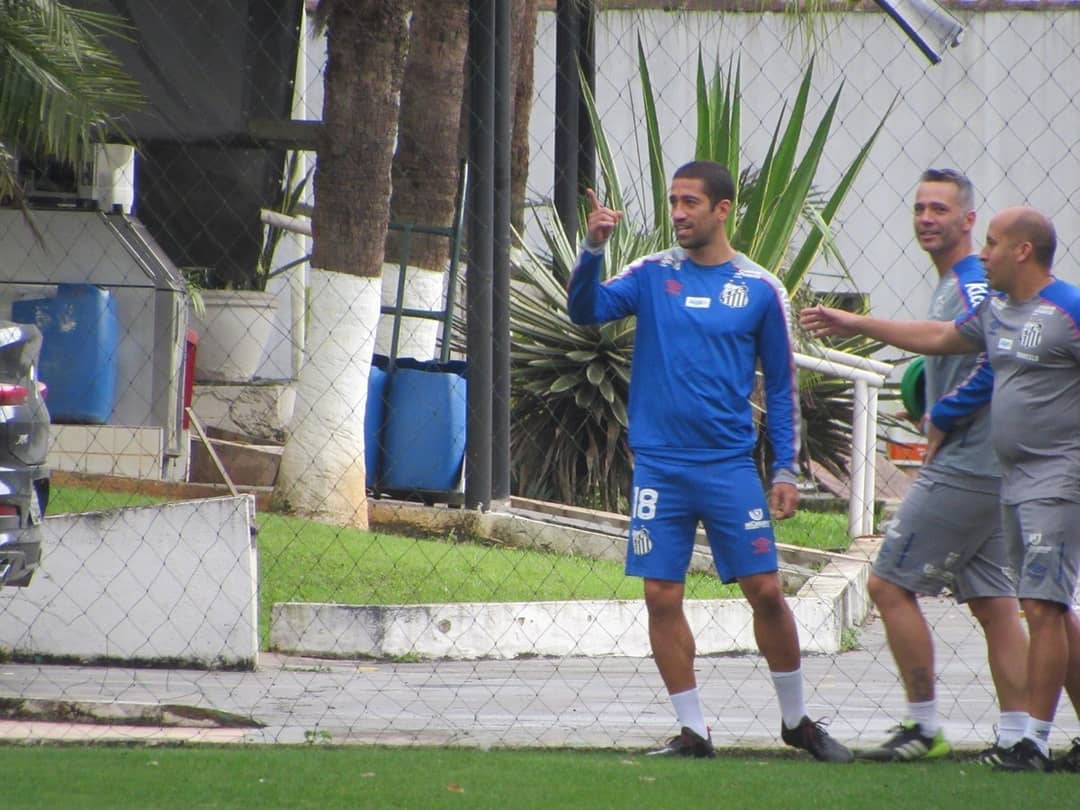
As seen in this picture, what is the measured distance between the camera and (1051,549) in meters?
4.82

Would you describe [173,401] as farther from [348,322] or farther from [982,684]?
[982,684]

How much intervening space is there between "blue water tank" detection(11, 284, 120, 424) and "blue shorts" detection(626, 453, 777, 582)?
582cm

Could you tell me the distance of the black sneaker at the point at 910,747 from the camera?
520 centimetres

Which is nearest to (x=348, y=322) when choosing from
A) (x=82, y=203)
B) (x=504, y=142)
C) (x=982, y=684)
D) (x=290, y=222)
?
(x=504, y=142)

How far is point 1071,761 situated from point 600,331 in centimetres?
736

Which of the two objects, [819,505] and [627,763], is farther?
[819,505]

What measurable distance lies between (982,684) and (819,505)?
22.8 feet

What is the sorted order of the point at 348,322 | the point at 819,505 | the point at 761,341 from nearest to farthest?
the point at 761,341 < the point at 348,322 < the point at 819,505

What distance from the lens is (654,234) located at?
1282cm

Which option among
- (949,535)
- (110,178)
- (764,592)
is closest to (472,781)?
(764,592)

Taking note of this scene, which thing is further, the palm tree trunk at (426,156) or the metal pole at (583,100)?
the metal pole at (583,100)

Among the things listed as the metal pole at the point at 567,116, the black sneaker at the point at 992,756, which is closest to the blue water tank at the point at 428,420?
the metal pole at the point at 567,116

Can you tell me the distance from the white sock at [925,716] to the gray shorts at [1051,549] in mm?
561

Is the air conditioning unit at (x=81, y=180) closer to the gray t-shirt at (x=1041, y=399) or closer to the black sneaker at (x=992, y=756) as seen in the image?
the gray t-shirt at (x=1041, y=399)
